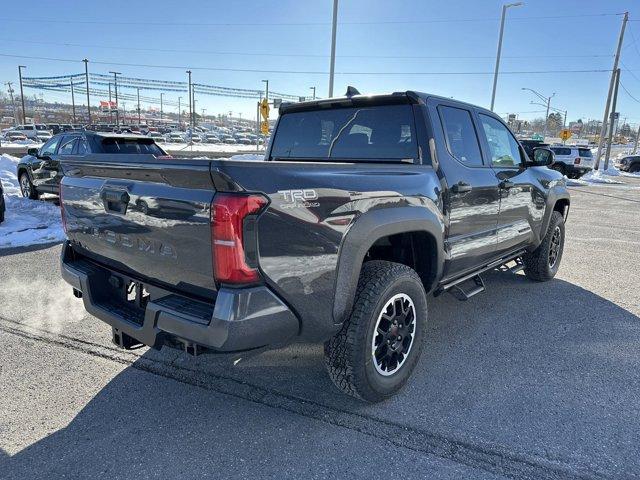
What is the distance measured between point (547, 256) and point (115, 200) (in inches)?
191

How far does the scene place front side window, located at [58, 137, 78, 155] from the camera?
9587mm

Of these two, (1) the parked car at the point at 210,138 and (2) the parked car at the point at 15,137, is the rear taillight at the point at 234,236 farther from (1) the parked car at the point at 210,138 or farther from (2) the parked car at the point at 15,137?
(1) the parked car at the point at 210,138

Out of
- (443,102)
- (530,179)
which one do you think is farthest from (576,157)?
(443,102)

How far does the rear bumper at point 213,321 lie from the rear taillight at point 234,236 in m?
0.08

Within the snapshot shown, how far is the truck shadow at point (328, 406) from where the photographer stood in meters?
2.38

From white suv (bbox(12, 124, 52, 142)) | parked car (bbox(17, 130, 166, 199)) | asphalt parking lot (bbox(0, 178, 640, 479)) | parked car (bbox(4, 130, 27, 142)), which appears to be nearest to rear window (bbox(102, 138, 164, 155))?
parked car (bbox(17, 130, 166, 199))

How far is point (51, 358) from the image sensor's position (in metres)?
3.41

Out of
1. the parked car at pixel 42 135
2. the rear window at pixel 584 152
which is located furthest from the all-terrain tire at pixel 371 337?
the parked car at pixel 42 135

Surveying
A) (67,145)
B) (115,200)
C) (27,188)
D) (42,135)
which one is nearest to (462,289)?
(115,200)

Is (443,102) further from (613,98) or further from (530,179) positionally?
(613,98)

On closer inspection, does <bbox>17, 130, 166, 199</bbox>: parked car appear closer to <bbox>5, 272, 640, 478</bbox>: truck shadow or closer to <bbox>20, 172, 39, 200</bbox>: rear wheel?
<bbox>20, 172, 39, 200</bbox>: rear wheel

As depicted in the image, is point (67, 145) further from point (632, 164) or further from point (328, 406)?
point (632, 164)

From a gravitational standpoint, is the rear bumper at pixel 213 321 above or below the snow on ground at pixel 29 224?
above

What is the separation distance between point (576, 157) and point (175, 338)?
28.6 meters
